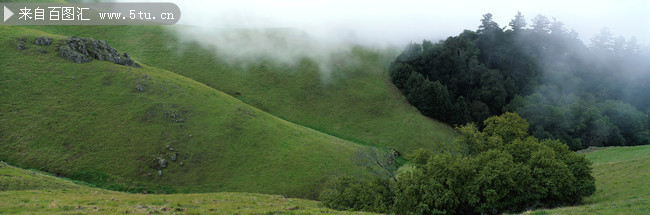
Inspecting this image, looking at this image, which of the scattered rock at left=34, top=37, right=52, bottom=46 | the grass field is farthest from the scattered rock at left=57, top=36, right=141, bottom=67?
the scattered rock at left=34, top=37, right=52, bottom=46

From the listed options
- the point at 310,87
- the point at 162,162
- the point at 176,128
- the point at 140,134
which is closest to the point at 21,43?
the point at 140,134

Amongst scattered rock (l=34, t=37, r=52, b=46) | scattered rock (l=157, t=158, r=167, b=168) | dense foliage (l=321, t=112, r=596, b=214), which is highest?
scattered rock (l=34, t=37, r=52, b=46)

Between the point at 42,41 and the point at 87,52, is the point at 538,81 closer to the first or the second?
the point at 87,52

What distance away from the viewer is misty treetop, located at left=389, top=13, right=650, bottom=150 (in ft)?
305

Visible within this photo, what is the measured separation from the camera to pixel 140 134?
2189 inches

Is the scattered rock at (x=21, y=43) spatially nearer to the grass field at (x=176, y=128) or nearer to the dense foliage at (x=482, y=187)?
the grass field at (x=176, y=128)

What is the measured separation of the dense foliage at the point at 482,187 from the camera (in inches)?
1213

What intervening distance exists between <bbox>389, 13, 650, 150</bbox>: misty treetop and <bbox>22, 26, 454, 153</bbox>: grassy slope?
9.43 metres

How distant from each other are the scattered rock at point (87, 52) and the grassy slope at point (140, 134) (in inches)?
76.5

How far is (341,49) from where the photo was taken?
4683 inches

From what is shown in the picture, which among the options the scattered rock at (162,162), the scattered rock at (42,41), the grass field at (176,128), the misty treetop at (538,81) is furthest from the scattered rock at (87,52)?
the misty treetop at (538,81)

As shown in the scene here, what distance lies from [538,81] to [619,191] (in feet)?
334

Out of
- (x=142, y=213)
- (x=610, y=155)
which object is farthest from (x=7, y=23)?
(x=610, y=155)

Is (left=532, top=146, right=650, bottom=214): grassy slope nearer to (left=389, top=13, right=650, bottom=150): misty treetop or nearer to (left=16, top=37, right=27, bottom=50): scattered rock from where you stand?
(left=389, top=13, right=650, bottom=150): misty treetop
